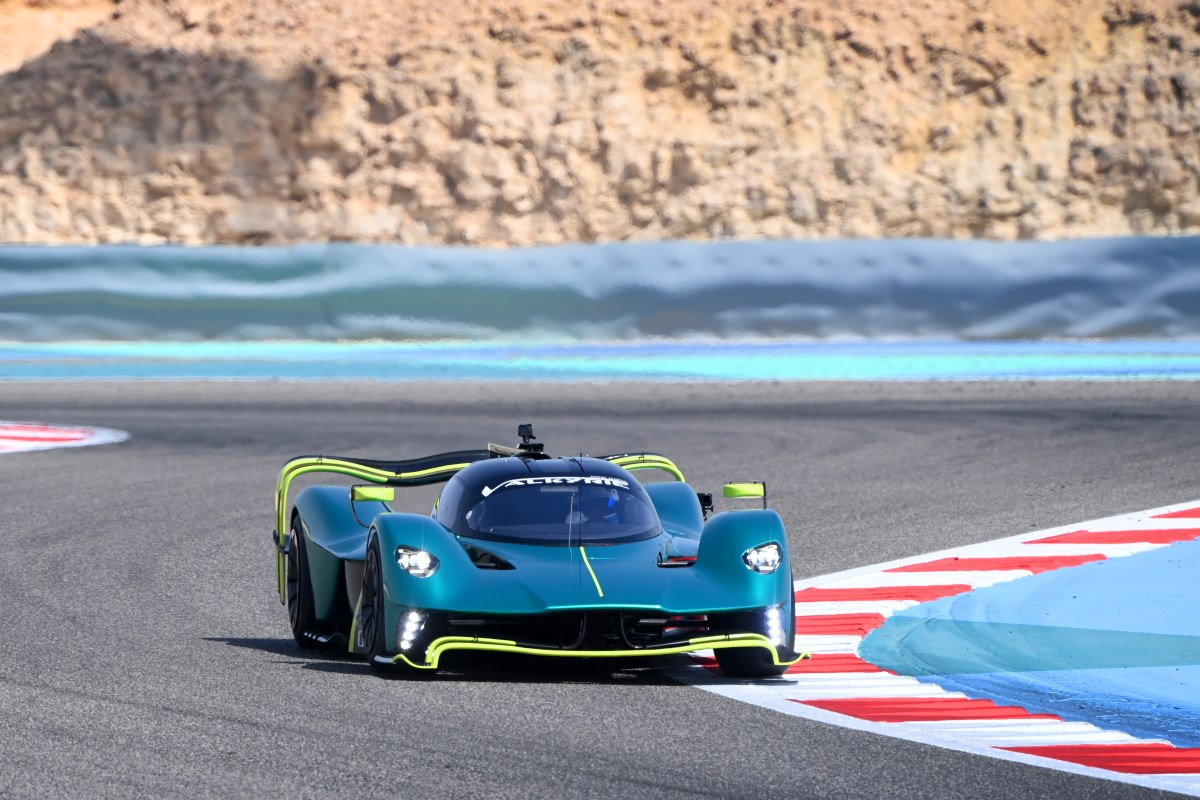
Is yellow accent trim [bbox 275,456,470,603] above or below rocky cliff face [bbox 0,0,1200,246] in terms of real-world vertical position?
below

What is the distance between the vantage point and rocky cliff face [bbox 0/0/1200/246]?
2630cm

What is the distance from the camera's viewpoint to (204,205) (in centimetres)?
2759

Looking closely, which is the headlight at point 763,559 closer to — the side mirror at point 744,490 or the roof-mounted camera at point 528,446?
the side mirror at point 744,490

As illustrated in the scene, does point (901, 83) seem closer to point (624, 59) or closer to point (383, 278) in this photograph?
point (624, 59)

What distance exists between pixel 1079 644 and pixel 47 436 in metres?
11.1

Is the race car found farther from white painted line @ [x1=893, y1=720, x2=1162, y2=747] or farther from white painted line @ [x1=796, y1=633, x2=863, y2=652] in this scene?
white painted line @ [x1=893, y1=720, x2=1162, y2=747]

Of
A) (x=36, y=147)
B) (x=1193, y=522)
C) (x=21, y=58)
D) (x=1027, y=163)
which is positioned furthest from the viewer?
(x=21, y=58)

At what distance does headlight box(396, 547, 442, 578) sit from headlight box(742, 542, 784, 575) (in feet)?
3.72

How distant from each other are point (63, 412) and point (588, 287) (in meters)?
6.25

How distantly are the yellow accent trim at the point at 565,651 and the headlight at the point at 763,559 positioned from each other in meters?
0.32

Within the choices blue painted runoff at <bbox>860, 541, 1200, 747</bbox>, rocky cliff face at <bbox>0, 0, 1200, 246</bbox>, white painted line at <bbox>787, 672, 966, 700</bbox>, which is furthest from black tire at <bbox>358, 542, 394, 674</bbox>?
rocky cliff face at <bbox>0, 0, 1200, 246</bbox>

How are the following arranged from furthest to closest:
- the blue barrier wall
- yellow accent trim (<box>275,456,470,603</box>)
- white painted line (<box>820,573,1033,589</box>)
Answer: the blue barrier wall → white painted line (<box>820,573,1033,589</box>) → yellow accent trim (<box>275,456,470,603</box>)

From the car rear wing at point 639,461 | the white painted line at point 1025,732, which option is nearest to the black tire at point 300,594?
the car rear wing at point 639,461

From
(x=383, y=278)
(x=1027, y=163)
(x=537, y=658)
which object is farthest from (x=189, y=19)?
(x=537, y=658)
